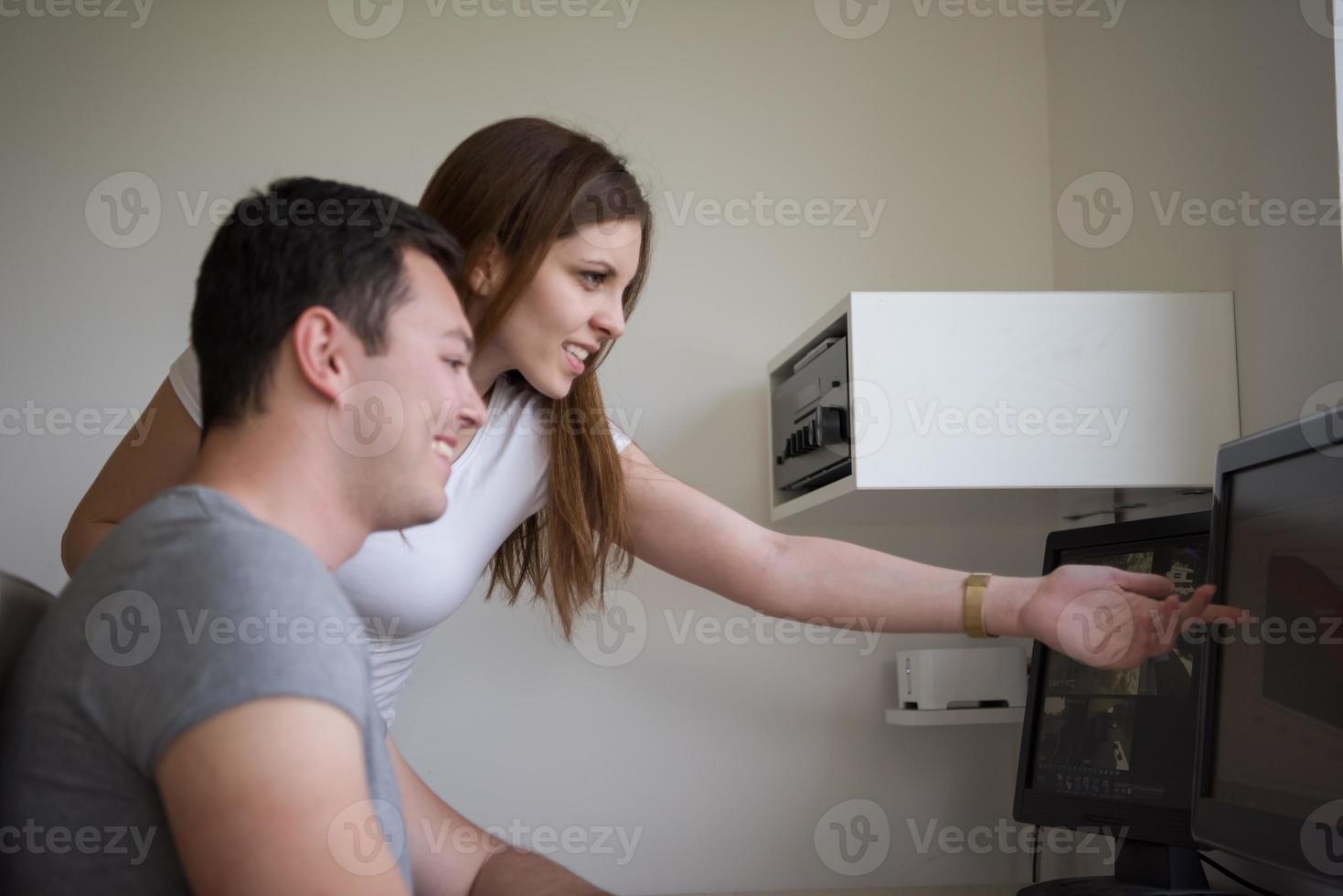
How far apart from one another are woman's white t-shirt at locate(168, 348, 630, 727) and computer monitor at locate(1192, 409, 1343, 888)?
2.53ft

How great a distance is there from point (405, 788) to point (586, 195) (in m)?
0.75

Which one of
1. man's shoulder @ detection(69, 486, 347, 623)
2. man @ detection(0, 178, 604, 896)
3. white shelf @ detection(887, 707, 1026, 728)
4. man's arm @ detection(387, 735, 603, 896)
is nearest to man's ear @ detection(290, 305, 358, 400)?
man @ detection(0, 178, 604, 896)

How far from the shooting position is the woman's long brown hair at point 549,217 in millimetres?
1498

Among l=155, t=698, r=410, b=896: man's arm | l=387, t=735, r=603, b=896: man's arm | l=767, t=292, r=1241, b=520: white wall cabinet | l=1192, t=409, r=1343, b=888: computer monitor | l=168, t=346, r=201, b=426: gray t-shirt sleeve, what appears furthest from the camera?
l=767, t=292, r=1241, b=520: white wall cabinet

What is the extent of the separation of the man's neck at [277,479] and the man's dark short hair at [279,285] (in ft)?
0.08

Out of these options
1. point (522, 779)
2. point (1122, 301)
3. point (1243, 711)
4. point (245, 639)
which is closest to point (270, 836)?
point (245, 639)

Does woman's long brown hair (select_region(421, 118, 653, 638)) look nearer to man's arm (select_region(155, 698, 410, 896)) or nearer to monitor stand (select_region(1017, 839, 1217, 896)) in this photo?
monitor stand (select_region(1017, 839, 1217, 896))

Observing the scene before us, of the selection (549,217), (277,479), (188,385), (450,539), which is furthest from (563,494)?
(277,479)

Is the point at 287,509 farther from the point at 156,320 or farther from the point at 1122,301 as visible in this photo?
the point at 156,320

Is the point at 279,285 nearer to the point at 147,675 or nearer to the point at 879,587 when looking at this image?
the point at 147,675

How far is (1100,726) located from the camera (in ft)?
5.76

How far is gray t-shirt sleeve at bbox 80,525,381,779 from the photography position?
0.68 m

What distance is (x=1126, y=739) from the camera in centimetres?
170

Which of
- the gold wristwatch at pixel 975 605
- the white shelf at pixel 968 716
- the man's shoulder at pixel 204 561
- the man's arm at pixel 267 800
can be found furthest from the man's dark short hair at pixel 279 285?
the white shelf at pixel 968 716
